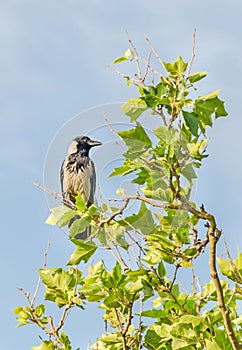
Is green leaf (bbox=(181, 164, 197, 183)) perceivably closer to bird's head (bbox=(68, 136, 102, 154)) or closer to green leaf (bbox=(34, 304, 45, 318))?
bird's head (bbox=(68, 136, 102, 154))

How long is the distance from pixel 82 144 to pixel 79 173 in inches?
15.8

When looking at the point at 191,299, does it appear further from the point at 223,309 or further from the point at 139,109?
the point at 139,109

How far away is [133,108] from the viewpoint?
7.48 ft

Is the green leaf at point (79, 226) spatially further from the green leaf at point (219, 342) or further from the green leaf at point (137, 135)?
the green leaf at point (219, 342)

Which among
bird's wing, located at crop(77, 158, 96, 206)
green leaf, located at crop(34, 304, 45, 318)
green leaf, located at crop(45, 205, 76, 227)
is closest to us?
green leaf, located at crop(45, 205, 76, 227)

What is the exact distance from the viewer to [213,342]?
218 centimetres

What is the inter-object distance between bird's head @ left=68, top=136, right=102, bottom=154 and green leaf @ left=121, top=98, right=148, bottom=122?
0.22 meters

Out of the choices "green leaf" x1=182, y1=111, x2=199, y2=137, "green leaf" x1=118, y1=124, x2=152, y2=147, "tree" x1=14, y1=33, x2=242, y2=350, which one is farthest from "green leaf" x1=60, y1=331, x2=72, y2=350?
"green leaf" x1=182, y1=111, x2=199, y2=137

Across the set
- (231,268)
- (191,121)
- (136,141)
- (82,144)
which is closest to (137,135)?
(136,141)

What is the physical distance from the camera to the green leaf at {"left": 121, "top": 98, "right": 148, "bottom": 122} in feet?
7.46

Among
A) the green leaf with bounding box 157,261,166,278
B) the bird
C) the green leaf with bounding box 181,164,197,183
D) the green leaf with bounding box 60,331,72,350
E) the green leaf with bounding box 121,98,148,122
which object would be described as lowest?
the green leaf with bounding box 60,331,72,350

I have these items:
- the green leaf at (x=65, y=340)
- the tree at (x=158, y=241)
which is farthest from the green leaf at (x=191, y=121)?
the green leaf at (x=65, y=340)

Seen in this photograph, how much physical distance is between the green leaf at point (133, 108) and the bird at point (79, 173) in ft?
0.71

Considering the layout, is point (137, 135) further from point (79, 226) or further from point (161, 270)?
point (161, 270)
